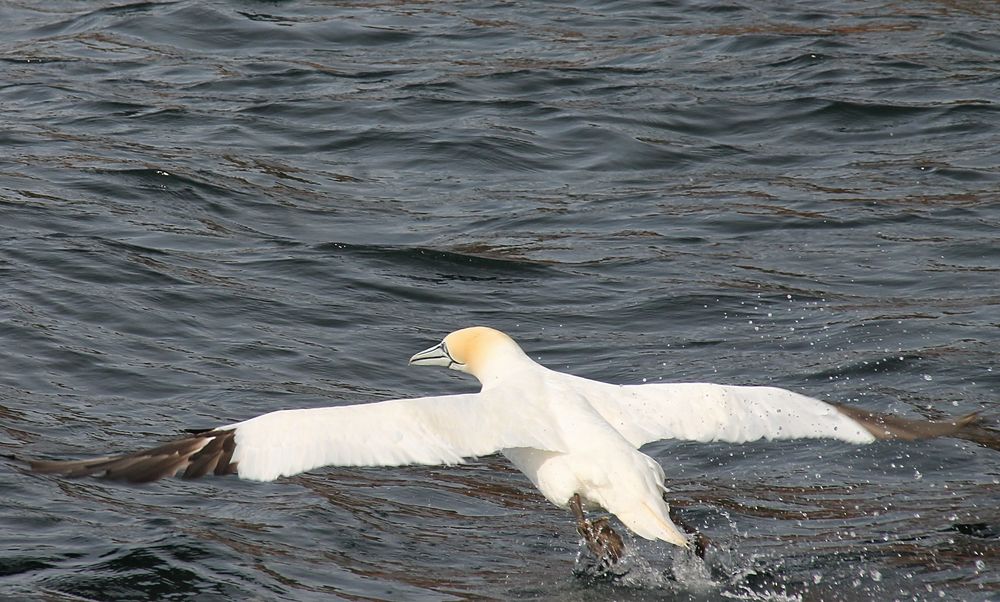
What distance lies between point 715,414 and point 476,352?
1.37 m

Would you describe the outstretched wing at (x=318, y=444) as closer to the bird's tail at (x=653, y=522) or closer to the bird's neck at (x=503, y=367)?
the bird's tail at (x=653, y=522)

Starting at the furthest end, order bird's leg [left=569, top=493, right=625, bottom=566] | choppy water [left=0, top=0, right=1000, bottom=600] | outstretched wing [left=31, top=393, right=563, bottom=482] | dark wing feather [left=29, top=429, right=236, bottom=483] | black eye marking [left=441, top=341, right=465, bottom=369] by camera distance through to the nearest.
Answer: black eye marking [left=441, top=341, right=465, bottom=369] < choppy water [left=0, top=0, right=1000, bottom=600] < bird's leg [left=569, top=493, right=625, bottom=566] < outstretched wing [left=31, top=393, right=563, bottom=482] < dark wing feather [left=29, top=429, right=236, bottom=483]

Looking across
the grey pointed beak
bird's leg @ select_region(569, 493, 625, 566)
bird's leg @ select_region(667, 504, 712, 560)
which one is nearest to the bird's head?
the grey pointed beak

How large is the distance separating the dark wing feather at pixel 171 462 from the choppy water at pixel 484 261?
1.79 ft

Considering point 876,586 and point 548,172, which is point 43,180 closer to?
point 548,172

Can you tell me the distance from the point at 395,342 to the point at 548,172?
144 inches

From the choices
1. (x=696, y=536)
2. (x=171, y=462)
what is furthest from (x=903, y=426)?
(x=171, y=462)

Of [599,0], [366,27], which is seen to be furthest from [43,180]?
[599,0]

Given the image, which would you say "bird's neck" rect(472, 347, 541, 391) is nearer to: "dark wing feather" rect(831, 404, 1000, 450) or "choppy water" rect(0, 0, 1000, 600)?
"choppy water" rect(0, 0, 1000, 600)

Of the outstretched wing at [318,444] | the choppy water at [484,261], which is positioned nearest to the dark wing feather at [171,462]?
the outstretched wing at [318,444]

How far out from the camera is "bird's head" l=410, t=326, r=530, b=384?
7.51 m

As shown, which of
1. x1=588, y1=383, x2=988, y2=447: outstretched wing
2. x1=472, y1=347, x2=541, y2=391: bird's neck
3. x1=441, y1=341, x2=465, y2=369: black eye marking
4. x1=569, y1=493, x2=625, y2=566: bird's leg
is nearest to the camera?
x1=569, y1=493, x2=625, y2=566: bird's leg

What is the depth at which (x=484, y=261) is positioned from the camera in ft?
36.5

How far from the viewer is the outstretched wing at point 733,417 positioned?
271 inches
